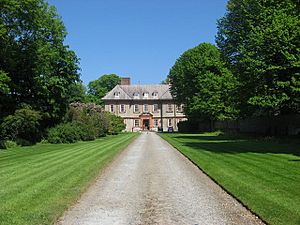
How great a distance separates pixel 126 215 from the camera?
8.14 meters

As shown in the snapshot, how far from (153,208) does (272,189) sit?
3451 mm

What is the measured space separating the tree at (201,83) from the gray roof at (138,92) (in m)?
28.2

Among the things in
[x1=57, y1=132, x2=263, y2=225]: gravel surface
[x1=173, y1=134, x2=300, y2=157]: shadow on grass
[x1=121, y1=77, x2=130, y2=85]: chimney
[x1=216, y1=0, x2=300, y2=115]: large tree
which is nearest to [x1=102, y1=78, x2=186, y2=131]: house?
[x1=121, y1=77, x2=130, y2=85]: chimney

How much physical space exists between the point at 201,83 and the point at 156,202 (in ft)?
160

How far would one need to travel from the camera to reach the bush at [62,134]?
40.3 m

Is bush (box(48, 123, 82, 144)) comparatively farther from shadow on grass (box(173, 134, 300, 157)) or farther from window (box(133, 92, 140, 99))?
window (box(133, 92, 140, 99))

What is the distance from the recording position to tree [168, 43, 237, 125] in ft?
165

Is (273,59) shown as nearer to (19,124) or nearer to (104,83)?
(19,124)

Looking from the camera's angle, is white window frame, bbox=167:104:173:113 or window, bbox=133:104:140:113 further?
white window frame, bbox=167:104:173:113

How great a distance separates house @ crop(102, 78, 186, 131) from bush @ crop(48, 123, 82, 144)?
197 feet

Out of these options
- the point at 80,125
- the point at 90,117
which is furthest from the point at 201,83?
the point at 80,125

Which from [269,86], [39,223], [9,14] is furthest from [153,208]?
[9,14]

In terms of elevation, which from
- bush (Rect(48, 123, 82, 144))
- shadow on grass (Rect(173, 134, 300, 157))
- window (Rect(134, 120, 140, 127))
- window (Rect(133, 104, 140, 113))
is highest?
window (Rect(133, 104, 140, 113))

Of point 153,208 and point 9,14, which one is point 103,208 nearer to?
point 153,208
